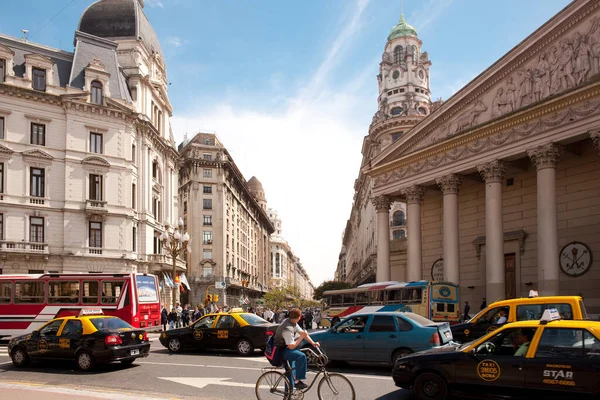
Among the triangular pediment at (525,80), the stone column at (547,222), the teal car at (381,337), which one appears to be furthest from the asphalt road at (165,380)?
the triangular pediment at (525,80)

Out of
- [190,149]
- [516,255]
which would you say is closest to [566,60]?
[516,255]

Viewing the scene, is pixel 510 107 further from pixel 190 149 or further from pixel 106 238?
pixel 190 149

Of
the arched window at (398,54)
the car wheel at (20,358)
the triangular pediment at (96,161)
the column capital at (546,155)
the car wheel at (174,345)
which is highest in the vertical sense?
the arched window at (398,54)

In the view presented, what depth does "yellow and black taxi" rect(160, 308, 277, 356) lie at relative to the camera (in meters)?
18.2

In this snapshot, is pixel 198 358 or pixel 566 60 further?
pixel 566 60

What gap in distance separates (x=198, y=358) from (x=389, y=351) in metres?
6.70

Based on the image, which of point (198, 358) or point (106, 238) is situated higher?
point (106, 238)

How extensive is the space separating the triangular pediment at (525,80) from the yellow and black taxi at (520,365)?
18.2 metres

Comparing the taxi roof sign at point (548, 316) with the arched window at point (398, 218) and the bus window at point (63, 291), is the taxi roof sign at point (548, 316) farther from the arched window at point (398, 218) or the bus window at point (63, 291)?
the arched window at point (398, 218)

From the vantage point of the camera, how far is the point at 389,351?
46.3 feet

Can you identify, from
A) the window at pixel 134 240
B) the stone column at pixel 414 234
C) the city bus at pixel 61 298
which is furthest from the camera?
the window at pixel 134 240

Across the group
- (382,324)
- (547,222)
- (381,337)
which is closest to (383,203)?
(547,222)

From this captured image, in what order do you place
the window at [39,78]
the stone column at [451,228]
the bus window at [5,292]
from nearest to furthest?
the bus window at [5,292] → the stone column at [451,228] → the window at [39,78]

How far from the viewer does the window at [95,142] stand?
133 feet
